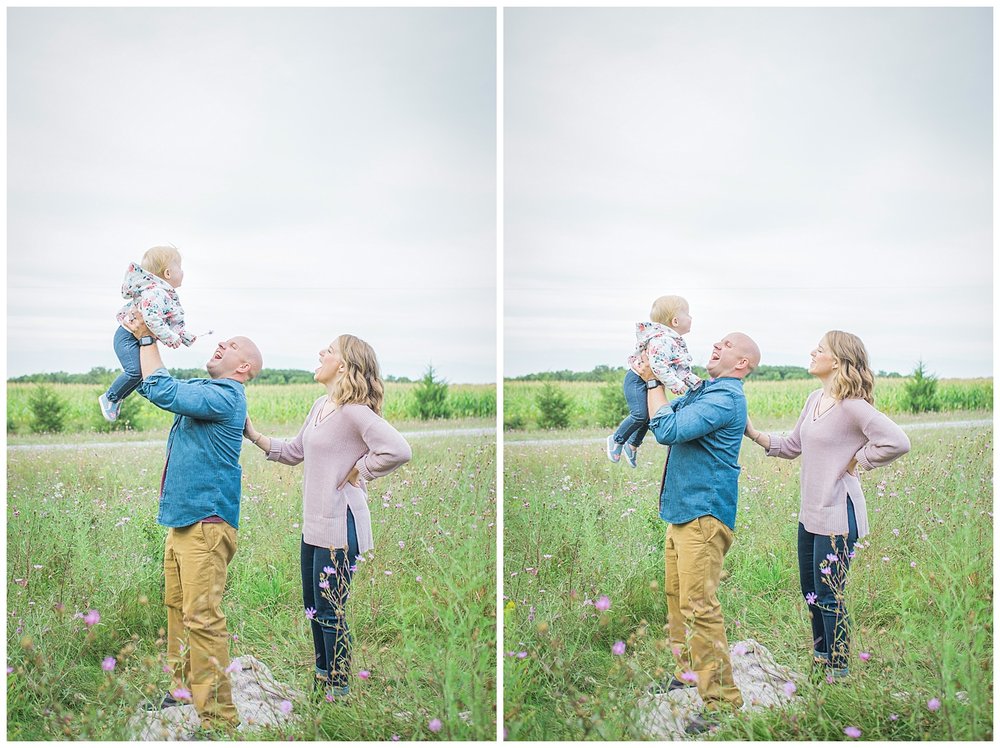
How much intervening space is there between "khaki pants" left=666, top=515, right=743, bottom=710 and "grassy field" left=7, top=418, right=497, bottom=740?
701 mm

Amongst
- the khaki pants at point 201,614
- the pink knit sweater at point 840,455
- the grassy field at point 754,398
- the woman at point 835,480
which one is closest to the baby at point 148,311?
the khaki pants at point 201,614

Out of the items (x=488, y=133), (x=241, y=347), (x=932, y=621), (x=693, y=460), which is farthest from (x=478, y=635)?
(x=488, y=133)

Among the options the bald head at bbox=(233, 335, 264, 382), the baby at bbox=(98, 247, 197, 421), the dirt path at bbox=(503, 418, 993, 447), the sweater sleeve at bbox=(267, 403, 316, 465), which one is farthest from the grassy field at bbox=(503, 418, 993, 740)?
the baby at bbox=(98, 247, 197, 421)

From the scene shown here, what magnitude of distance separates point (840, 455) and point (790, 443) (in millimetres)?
178

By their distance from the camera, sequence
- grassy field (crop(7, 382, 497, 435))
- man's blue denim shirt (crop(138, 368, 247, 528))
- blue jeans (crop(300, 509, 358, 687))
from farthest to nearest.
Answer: grassy field (crop(7, 382, 497, 435))
blue jeans (crop(300, 509, 358, 687))
man's blue denim shirt (crop(138, 368, 247, 528))

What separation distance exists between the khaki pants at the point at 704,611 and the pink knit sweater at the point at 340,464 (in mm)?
1040

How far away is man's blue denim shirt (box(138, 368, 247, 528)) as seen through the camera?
10.4 feet

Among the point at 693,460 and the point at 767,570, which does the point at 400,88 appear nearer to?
the point at 693,460

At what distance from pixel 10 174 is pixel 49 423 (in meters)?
0.95

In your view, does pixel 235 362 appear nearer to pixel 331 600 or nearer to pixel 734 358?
pixel 331 600

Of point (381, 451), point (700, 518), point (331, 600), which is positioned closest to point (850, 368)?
point (700, 518)

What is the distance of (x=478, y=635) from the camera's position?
341 cm

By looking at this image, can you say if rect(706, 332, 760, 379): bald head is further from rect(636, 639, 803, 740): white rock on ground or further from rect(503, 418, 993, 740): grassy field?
rect(636, 639, 803, 740): white rock on ground

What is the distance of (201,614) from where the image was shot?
3182 millimetres
